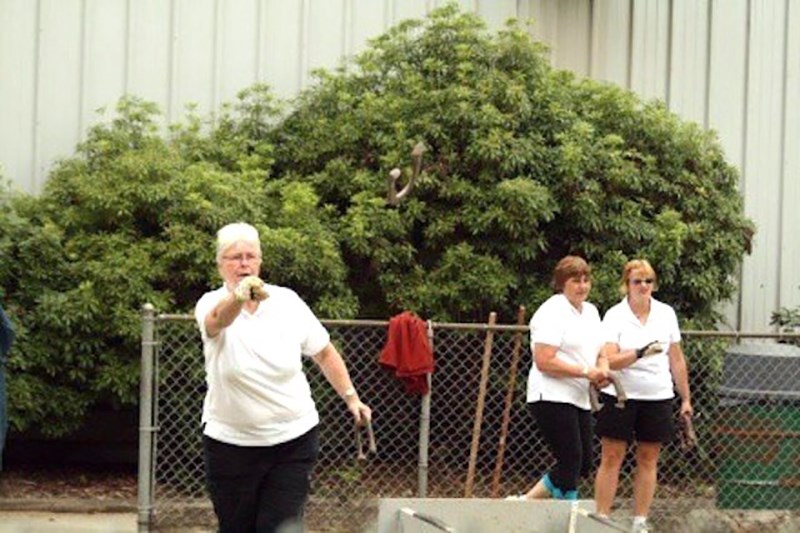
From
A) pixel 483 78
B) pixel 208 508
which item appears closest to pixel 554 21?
pixel 483 78

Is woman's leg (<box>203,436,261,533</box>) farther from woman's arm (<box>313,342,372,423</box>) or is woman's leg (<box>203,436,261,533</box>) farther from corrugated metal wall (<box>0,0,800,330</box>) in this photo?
corrugated metal wall (<box>0,0,800,330</box>)

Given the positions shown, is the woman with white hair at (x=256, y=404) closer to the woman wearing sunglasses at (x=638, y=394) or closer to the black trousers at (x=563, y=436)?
the black trousers at (x=563, y=436)

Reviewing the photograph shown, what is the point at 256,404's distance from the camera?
6.70m

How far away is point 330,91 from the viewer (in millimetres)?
12180

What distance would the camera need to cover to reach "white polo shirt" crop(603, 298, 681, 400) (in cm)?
945

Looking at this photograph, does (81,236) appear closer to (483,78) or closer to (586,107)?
(483,78)

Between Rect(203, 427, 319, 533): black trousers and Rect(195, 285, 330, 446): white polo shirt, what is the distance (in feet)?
0.18

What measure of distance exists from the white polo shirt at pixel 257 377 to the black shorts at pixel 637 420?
311 centimetres

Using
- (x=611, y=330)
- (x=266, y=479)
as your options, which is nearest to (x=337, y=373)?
(x=266, y=479)

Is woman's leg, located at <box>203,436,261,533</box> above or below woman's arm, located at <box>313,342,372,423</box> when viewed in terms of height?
below

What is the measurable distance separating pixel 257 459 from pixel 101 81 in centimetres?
608

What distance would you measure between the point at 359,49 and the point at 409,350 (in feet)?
11.7

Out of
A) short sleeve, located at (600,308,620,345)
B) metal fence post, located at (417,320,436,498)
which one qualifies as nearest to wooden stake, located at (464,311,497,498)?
metal fence post, located at (417,320,436,498)

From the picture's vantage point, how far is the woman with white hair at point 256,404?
6695 millimetres
